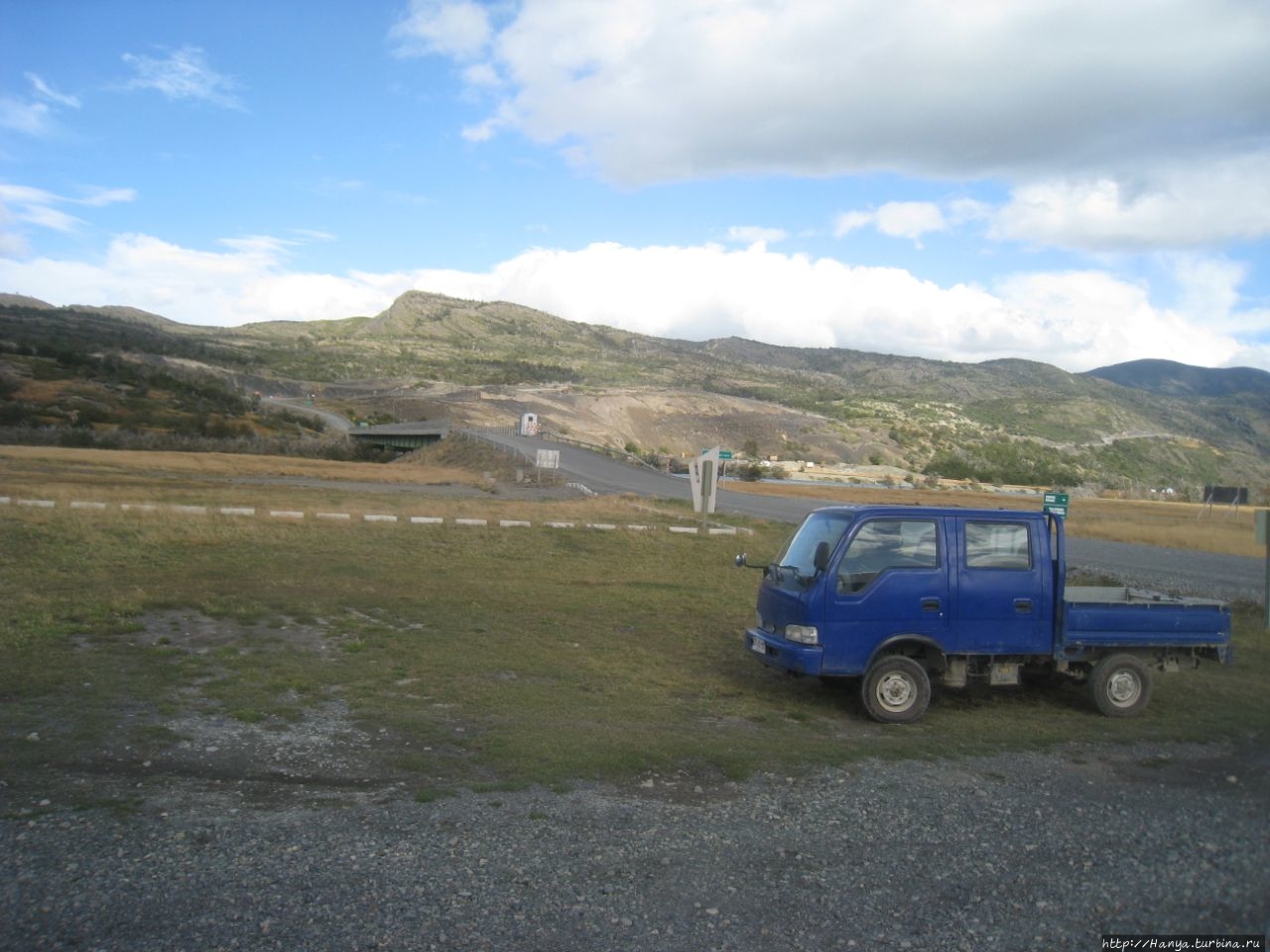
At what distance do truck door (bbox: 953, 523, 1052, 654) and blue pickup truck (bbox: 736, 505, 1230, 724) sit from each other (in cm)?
1

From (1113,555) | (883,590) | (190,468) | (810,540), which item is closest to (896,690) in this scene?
(883,590)

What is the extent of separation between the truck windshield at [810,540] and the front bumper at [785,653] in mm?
676

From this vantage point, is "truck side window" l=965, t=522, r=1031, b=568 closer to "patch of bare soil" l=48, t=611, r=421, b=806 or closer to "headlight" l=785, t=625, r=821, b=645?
"headlight" l=785, t=625, r=821, b=645

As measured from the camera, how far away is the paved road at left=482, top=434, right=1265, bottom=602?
25047 mm

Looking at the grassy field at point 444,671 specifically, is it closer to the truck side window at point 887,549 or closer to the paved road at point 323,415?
the truck side window at point 887,549

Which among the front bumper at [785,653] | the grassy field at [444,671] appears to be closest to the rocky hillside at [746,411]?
the grassy field at [444,671]

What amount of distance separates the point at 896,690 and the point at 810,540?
5.71ft

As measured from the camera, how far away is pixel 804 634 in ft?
30.2

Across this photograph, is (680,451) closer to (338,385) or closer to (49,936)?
(338,385)

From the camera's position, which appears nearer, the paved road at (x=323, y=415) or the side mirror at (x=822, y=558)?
the side mirror at (x=822, y=558)

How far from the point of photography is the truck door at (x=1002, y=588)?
942 centimetres

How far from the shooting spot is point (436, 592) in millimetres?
16062

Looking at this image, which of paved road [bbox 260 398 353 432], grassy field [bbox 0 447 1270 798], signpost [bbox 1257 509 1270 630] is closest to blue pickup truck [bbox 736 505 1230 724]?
grassy field [bbox 0 447 1270 798]

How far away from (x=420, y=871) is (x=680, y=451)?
318ft
